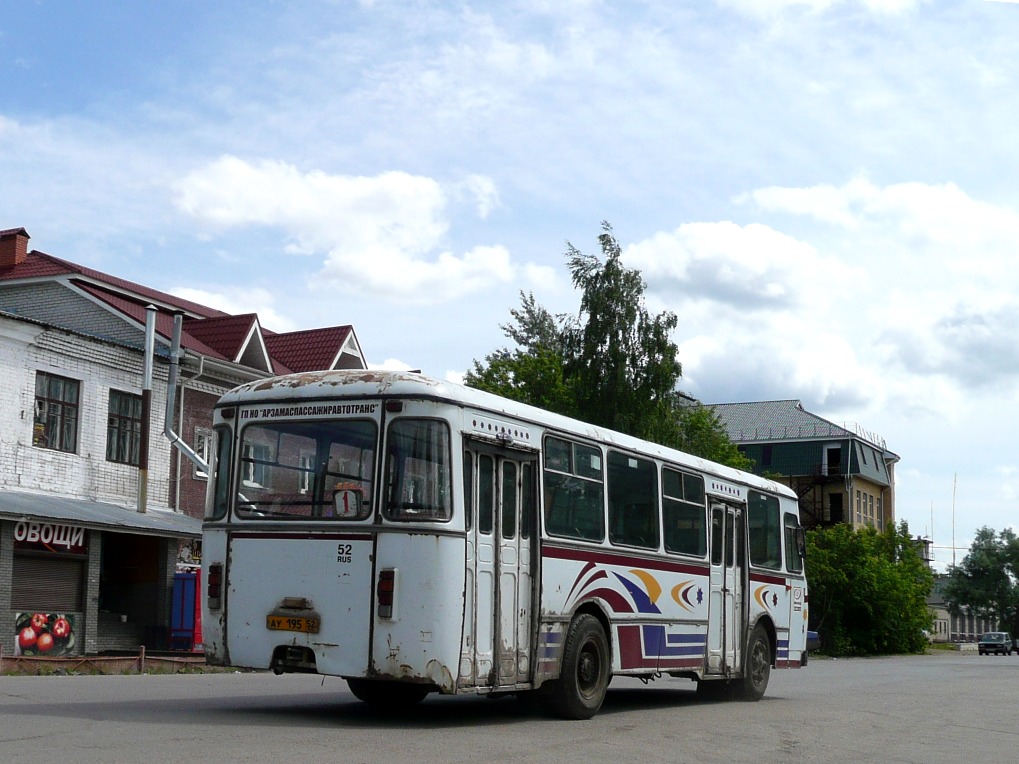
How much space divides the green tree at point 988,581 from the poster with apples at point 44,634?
116189 mm

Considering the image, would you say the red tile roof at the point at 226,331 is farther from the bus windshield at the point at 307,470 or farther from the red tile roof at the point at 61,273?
the bus windshield at the point at 307,470

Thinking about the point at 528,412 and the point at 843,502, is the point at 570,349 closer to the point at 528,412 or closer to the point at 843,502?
the point at 528,412

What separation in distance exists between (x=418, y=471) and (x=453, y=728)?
2.33 metres

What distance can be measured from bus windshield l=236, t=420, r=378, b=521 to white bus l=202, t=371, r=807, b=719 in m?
0.01

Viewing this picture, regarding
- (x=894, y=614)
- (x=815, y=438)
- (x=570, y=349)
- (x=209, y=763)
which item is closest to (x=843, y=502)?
(x=815, y=438)

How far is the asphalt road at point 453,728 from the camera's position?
32.1 ft

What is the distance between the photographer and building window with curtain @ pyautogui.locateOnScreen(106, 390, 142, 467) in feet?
100

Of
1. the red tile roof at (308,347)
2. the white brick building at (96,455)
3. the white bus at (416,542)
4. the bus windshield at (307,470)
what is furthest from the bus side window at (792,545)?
the red tile roof at (308,347)

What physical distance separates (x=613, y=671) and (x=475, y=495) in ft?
10.3

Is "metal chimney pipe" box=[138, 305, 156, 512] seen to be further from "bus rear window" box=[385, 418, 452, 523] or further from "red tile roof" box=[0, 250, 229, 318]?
"bus rear window" box=[385, 418, 452, 523]

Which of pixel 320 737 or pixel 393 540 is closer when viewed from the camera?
pixel 320 737

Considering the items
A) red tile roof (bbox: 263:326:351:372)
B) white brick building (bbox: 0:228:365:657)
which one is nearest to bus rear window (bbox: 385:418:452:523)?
white brick building (bbox: 0:228:365:657)

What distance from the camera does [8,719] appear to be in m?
11.3

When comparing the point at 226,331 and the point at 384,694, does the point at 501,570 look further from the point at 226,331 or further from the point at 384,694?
the point at 226,331
